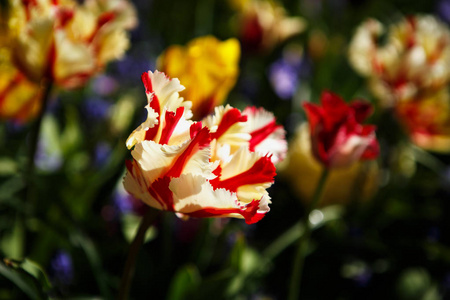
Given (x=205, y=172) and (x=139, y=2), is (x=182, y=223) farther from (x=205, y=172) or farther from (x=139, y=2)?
(x=139, y=2)

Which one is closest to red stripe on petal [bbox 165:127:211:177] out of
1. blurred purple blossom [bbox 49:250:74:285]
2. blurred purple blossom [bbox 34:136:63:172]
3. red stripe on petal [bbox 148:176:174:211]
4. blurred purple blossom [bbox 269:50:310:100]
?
red stripe on petal [bbox 148:176:174:211]

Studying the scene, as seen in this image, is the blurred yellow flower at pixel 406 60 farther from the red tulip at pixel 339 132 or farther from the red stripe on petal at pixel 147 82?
the red stripe on petal at pixel 147 82

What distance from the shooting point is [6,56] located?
0.57 meters

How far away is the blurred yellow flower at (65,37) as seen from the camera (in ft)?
1.68

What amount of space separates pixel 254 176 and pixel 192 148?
5 centimetres

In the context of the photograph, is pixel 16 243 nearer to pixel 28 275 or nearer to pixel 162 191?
pixel 28 275

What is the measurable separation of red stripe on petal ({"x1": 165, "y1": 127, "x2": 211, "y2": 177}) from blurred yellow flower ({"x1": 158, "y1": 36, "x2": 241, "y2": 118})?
308 mm

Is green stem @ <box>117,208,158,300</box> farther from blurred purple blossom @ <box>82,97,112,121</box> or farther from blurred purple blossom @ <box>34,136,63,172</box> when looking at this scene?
blurred purple blossom @ <box>82,97,112,121</box>

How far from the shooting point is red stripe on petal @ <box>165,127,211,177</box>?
317 millimetres

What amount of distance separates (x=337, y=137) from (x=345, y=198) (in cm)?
46

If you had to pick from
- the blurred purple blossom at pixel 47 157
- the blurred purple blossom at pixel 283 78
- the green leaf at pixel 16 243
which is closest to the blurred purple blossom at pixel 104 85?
the blurred purple blossom at pixel 47 157

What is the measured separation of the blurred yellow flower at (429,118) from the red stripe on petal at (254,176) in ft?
1.80

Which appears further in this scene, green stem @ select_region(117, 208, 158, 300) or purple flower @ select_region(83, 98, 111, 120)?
purple flower @ select_region(83, 98, 111, 120)

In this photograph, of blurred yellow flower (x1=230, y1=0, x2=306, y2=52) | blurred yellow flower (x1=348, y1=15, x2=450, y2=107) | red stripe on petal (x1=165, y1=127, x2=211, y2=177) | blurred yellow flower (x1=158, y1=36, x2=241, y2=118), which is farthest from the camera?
blurred yellow flower (x1=230, y1=0, x2=306, y2=52)
